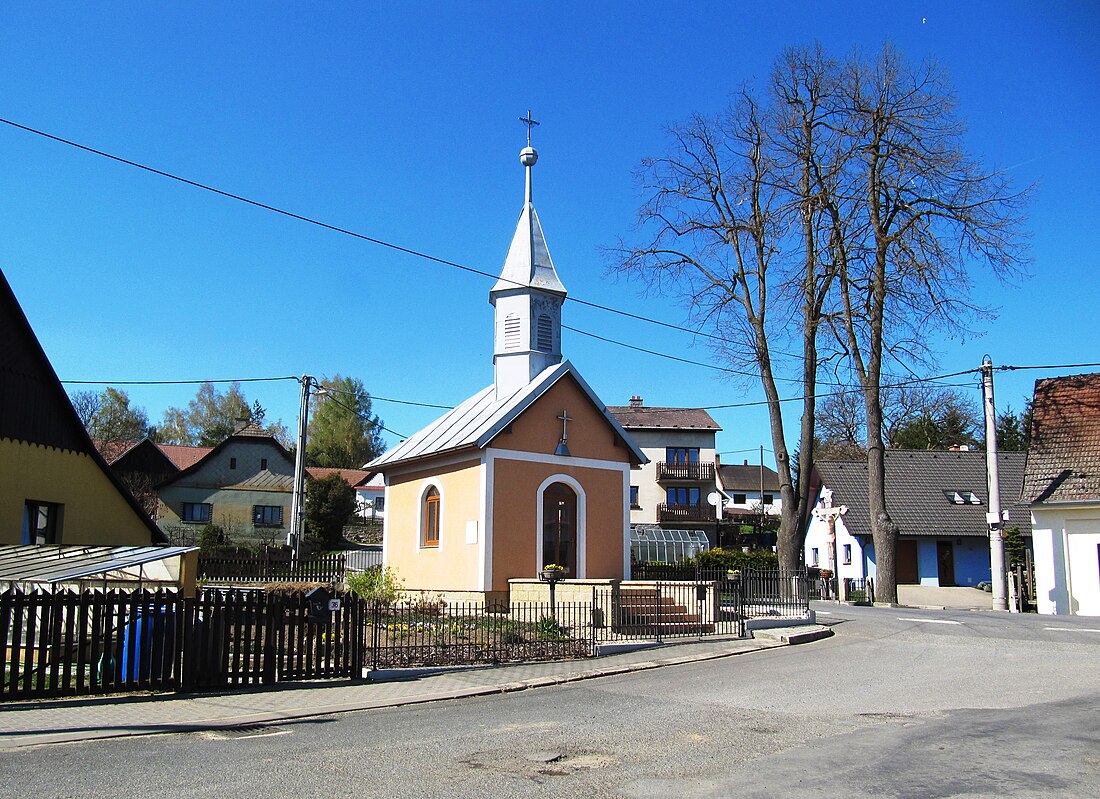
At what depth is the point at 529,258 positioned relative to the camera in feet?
86.4

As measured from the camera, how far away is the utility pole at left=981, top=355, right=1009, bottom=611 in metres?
27.4

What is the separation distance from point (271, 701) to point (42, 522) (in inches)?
442

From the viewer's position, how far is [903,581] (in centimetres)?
4484

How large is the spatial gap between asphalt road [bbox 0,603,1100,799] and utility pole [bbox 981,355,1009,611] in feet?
46.7

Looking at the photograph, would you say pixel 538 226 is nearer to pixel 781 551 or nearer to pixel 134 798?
pixel 781 551

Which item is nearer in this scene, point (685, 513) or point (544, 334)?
point (544, 334)

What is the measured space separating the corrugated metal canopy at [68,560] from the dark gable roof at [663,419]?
48.6 metres

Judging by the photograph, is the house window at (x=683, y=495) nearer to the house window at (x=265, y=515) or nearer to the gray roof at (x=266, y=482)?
the gray roof at (x=266, y=482)

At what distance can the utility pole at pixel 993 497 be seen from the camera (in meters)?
27.4

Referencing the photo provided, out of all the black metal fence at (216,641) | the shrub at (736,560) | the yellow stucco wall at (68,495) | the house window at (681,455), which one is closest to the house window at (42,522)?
the yellow stucco wall at (68,495)

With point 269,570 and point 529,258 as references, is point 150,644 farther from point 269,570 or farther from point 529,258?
point 269,570

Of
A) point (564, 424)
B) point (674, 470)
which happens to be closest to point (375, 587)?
point (564, 424)

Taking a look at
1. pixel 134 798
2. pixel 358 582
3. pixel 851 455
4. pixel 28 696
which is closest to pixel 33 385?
pixel 358 582

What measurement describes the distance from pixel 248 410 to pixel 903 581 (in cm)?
5792
